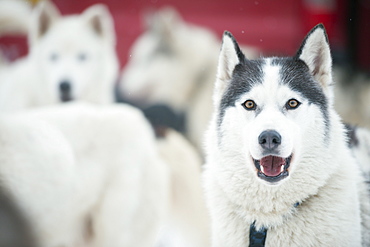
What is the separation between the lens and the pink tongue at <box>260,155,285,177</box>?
1.36m

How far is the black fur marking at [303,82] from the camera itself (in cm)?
139

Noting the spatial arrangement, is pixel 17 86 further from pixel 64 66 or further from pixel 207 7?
pixel 207 7

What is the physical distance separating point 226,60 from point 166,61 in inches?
73.8

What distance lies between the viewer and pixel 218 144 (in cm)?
151

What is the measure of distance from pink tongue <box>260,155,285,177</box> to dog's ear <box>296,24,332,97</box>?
29 centimetres

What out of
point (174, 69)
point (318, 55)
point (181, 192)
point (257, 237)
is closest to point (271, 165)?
point (257, 237)

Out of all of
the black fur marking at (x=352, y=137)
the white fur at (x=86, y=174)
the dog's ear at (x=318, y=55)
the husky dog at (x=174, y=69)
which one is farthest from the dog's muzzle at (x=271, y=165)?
the husky dog at (x=174, y=69)

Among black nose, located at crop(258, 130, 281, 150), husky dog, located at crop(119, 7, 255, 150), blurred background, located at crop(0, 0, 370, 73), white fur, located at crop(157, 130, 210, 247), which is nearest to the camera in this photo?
black nose, located at crop(258, 130, 281, 150)

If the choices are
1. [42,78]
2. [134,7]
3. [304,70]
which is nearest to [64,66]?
[42,78]

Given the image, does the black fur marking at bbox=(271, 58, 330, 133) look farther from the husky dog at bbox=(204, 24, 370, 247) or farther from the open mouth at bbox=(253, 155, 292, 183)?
the open mouth at bbox=(253, 155, 292, 183)

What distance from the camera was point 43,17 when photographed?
2.50 metres

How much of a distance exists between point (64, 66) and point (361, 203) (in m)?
1.71

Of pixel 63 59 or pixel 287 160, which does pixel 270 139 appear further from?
pixel 63 59

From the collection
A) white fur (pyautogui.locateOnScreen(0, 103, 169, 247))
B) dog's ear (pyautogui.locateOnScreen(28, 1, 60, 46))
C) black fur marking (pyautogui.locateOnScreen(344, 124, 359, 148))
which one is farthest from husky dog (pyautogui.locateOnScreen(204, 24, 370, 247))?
dog's ear (pyautogui.locateOnScreen(28, 1, 60, 46))
